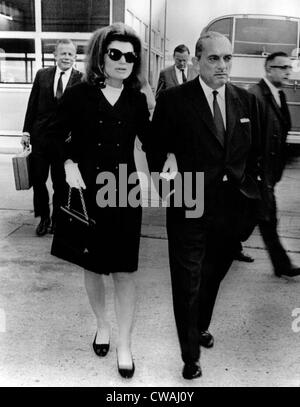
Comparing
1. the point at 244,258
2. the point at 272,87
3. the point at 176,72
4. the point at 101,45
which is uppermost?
the point at 101,45

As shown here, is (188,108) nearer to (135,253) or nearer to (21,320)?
(135,253)

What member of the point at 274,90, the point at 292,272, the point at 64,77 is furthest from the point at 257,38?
the point at 292,272

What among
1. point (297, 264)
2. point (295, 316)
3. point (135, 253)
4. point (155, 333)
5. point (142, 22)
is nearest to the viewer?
point (135, 253)

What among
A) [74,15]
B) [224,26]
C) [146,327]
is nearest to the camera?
[146,327]

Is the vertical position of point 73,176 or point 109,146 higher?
point 109,146

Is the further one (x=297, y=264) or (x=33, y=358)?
(x=297, y=264)

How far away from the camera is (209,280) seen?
3.21 m

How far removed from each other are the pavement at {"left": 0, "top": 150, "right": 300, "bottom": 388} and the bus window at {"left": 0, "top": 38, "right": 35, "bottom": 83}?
243 inches

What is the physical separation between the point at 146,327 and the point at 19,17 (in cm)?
861

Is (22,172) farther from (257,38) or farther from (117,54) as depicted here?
(257,38)

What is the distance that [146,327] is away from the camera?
11.9 ft

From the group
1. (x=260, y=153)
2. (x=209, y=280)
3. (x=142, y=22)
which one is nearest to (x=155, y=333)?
(x=209, y=280)

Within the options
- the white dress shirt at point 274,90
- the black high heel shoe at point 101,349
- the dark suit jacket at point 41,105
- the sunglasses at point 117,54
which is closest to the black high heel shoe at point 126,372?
the black high heel shoe at point 101,349
